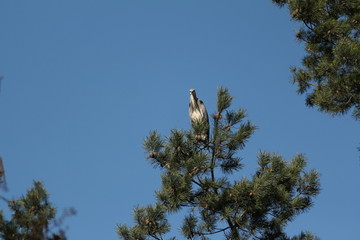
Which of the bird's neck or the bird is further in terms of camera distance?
the bird's neck

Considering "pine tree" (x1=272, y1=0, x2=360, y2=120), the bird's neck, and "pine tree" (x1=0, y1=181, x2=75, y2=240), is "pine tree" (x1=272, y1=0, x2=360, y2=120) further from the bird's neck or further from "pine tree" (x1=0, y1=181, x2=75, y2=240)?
"pine tree" (x1=0, y1=181, x2=75, y2=240)

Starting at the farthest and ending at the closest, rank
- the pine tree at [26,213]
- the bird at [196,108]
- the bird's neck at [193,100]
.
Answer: the bird's neck at [193,100] < the bird at [196,108] < the pine tree at [26,213]

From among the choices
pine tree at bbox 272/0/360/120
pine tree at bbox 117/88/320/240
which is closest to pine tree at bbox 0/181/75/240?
pine tree at bbox 117/88/320/240

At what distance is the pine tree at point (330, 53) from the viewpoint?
809 centimetres

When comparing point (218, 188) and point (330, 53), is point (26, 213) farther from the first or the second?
point (330, 53)

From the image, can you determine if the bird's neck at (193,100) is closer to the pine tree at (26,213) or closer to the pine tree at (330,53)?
the pine tree at (330,53)

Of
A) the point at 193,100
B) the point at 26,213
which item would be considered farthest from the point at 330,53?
the point at 26,213

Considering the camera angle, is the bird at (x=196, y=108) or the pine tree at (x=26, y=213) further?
the bird at (x=196, y=108)

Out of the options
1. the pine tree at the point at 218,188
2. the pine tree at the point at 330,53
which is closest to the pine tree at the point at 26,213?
the pine tree at the point at 218,188

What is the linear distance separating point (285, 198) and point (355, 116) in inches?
88.7

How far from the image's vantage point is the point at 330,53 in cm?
933

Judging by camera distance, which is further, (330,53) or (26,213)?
(330,53)

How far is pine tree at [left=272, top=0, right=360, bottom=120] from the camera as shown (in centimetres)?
809

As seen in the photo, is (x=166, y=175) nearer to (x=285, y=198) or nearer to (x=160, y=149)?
(x=160, y=149)
